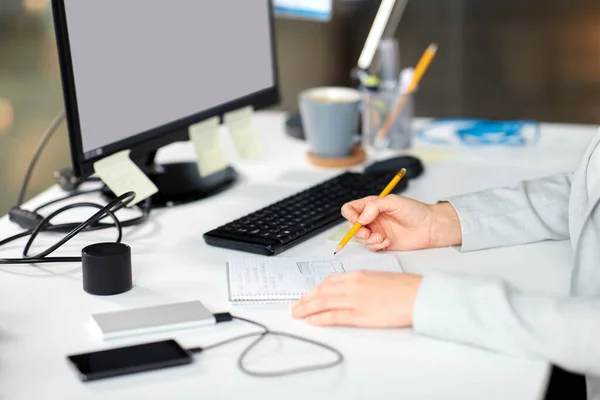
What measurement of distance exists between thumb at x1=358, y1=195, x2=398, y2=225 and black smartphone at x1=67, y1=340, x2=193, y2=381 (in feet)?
1.15

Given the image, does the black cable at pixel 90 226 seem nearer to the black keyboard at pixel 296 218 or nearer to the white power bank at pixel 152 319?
the black keyboard at pixel 296 218

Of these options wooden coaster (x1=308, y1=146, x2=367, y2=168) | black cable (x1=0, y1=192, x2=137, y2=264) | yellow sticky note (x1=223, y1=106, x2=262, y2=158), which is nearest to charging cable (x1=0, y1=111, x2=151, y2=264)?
black cable (x1=0, y1=192, x2=137, y2=264)

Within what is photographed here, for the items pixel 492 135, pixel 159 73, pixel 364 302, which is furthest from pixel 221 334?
pixel 492 135

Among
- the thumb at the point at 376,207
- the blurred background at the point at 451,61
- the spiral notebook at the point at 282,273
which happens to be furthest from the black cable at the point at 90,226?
the blurred background at the point at 451,61

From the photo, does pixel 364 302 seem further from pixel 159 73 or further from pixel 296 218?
pixel 159 73

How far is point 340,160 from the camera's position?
1578 millimetres

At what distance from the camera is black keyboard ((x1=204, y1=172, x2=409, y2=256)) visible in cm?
113

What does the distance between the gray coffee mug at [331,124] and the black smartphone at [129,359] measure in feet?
2.59

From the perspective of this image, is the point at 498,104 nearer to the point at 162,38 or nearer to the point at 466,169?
the point at 466,169

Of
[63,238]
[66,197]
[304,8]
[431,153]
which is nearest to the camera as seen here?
[63,238]

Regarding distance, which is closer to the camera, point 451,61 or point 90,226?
point 90,226

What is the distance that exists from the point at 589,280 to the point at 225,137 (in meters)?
0.99

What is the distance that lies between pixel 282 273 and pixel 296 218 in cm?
20

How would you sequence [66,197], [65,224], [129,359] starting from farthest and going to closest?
[66,197]
[65,224]
[129,359]
